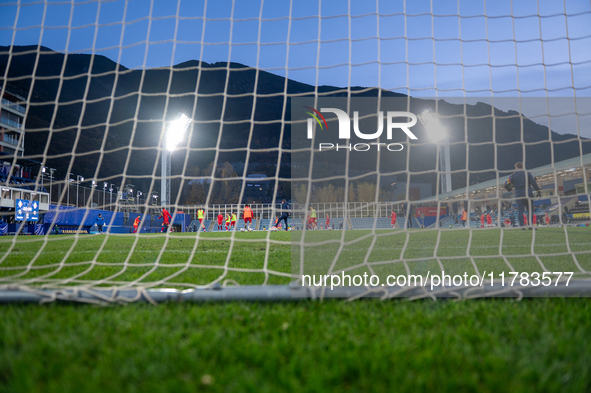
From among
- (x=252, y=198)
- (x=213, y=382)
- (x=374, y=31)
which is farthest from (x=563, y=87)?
(x=252, y=198)

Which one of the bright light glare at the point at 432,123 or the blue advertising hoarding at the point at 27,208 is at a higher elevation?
the bright light glare at the point at 432,123

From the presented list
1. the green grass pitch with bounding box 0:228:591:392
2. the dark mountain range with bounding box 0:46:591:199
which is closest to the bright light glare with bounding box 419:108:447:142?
the green grass pitch with bounding box 0:228:591:392

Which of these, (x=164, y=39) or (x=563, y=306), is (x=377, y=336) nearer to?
(x=563, y=306)

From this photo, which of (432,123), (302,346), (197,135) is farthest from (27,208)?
(197,135)

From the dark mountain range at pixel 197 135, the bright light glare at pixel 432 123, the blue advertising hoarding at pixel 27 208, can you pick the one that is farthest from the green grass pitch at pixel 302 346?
A: the dark mountain range at pixel 197 135

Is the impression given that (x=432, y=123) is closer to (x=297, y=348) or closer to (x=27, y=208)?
(x=27, y=208)

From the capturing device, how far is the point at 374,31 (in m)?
3.16

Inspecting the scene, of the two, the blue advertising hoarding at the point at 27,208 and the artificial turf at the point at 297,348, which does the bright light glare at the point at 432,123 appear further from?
the blue advertising hoarding at the point at 27,208

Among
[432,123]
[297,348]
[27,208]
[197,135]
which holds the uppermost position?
[197,135]

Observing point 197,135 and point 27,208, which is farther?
point 197,135

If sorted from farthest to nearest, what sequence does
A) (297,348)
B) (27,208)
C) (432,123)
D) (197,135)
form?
(197,135) → (432,123) → (27,208) → (297,348)

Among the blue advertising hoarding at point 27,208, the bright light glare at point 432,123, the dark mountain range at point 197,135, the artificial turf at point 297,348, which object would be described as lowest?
the artificial turf at point 297,348

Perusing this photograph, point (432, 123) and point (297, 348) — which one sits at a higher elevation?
point (432, 123)

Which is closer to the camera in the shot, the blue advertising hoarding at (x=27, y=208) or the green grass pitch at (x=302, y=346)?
the green grass pitch at (x=302, y=346)
